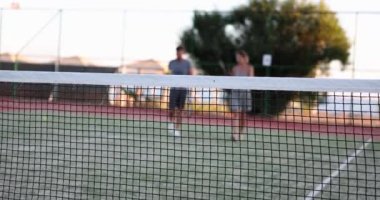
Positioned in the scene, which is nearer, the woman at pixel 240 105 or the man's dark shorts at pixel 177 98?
the woman at pixel 240 105

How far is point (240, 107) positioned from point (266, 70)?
9482 mm

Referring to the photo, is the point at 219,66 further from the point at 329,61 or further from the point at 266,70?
the point at 329,61

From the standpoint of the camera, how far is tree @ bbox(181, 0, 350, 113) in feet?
62.4

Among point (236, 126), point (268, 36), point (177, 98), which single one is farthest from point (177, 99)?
point (268, 36)

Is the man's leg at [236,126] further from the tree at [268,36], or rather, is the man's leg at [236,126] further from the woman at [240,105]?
the tree at [268,36]

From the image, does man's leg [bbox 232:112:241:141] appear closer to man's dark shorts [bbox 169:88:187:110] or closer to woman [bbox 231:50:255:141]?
woman [bbox 231:50:255:141]

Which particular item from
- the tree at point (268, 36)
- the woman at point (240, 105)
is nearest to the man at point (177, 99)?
the woman at point (240, 105)

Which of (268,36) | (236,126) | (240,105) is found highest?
(268,36)

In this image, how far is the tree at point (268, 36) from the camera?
62.4 feet

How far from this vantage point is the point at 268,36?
19641 mm

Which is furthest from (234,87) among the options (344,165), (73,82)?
(344,165)

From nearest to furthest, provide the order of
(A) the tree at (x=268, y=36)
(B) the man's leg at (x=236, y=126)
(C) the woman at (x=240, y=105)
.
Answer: (C) the woman at (x=240, y=105), (B) the man's leg at (x=236, y=126), (A) the tree at (x=268, y=36)

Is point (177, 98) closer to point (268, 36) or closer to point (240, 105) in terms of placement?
point (240, 105)

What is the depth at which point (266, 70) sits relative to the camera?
18.0m
